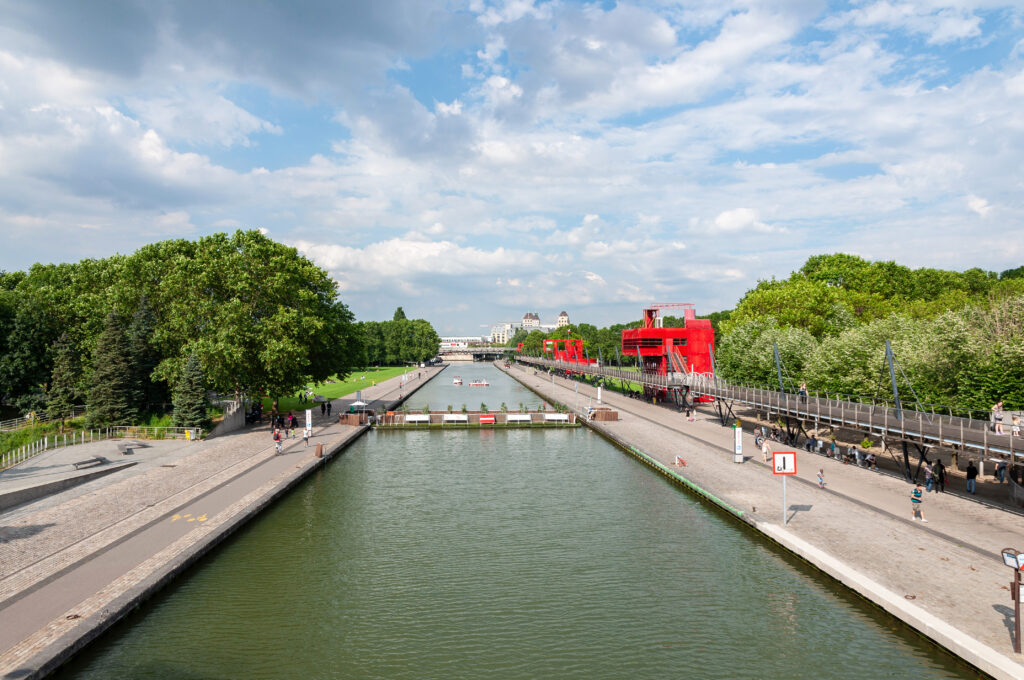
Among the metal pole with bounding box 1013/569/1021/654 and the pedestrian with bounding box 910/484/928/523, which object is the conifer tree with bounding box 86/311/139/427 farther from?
the metal pole with bounding box 1013/569/1021/654

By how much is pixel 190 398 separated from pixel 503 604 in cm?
3243

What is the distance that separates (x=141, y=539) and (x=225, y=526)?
2.54m

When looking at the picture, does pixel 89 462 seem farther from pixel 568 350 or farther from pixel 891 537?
pixel 568 350

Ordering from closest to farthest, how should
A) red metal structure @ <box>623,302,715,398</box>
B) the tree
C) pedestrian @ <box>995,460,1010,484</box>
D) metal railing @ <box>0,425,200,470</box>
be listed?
pedestrian @ <box>995,460,1010,484</box>
metal railing @ <box>0,425,200,470</box>
the tree
red metal structure @ <box>623,302,715,398</box>

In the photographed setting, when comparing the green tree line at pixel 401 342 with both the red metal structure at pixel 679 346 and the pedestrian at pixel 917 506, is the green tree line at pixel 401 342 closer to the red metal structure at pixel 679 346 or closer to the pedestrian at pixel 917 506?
the red metal structure at pixel 679 346

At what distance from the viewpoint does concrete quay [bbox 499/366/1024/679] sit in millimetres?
13477

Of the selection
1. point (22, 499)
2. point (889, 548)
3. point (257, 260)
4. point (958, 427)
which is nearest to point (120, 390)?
point (257, 260)

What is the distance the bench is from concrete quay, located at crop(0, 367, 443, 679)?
587 mm

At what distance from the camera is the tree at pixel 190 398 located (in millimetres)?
40062

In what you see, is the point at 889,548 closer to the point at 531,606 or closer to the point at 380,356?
the point at 531,606

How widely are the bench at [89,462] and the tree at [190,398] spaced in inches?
367

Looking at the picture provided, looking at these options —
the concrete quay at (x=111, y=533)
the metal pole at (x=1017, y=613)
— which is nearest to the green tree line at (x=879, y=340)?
the metal pole at (x=1017, y=613)

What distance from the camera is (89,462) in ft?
97.6

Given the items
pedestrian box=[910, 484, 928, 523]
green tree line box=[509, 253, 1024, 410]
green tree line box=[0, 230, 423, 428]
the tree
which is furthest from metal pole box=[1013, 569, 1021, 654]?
the tree
